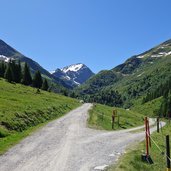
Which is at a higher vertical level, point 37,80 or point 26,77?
point 26,77

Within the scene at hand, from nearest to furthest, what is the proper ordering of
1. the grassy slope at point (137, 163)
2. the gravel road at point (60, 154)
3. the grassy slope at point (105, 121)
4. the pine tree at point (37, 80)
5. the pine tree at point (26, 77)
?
the gravel road at point (60, 154)
the grassy slope at point (137, 163)
the grassy slope at point (105, 121)
the pine tree at point (26, 77)
the pine tree at point (37, 80)

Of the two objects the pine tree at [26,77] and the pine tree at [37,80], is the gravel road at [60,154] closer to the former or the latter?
the pine tree at [26,77]

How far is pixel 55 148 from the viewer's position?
2898 cm

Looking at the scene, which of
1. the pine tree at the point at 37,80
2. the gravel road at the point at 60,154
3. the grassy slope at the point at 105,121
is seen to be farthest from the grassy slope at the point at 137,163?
the pine tree at the point at 37,80

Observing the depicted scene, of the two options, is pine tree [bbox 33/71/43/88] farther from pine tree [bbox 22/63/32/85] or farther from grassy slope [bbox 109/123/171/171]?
grassy slope [bbox 109/123/171/171]

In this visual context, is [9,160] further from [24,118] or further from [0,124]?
[24,118]

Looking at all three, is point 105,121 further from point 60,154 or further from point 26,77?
point 26,77

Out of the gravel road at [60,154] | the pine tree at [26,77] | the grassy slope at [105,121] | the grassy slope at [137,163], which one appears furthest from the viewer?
the pine tree at [26,77]

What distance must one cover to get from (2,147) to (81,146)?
7.40 m

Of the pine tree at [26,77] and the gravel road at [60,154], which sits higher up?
the pine tree at [26,77]

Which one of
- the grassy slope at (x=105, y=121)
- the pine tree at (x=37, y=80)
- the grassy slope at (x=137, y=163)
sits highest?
the pine tree at (x=37, y=80)

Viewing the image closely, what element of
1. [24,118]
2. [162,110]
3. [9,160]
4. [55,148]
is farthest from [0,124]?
[162,110]

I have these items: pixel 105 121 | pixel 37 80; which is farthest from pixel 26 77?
pixel 105 121

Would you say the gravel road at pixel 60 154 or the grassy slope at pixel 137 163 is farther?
the grassy slope at pixel 137 163
